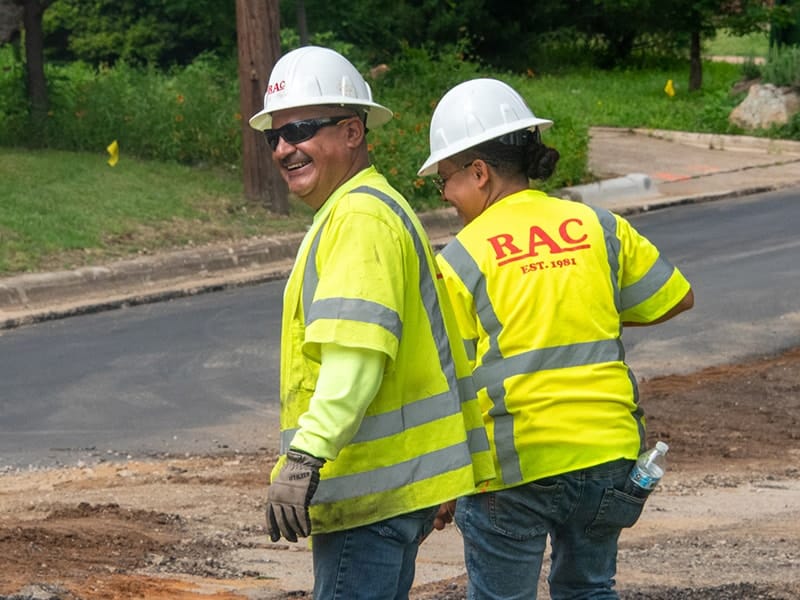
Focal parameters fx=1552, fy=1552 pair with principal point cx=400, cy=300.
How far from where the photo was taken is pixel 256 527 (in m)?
6.38

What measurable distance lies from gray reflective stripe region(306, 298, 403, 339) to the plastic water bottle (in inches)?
36.0

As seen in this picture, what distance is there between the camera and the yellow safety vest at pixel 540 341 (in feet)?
12.4

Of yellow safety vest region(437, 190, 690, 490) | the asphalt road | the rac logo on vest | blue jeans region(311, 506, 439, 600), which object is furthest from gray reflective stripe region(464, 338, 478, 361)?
the asphalt road

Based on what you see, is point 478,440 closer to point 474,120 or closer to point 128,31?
point 474,120

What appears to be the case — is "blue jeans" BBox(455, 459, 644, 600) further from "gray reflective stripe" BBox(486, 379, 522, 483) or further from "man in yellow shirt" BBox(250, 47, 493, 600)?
"man in yellow shirt" BBox(250, 47, 493, 600)

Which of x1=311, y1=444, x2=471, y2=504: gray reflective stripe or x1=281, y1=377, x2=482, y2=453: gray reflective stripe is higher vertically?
x1=281, y1=377, x2=482, y2=453: gray reflective stripe

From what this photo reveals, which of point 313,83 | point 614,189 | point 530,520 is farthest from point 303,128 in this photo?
point 614,189

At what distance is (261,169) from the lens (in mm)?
15484

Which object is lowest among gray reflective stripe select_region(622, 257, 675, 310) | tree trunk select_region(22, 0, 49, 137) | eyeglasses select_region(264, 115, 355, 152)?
tree trunk select_region(22, 0, 49, 137)

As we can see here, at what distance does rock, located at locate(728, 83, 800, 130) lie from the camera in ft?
75.0

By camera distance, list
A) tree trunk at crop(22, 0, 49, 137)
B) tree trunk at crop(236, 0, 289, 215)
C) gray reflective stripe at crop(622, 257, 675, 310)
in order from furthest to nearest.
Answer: tree trunk at crop(22, 0, 49, 137), tree trunk at crop(236, 0, 289, 215), gray reflective stripe at crop(622, 257, 675, 310)

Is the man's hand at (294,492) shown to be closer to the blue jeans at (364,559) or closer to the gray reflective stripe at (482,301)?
the blue jeans at (364,559)

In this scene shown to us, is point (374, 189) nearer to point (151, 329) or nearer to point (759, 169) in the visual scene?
point (151, 329)

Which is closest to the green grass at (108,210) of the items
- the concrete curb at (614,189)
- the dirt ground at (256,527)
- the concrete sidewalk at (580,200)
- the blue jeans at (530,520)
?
the concrete sidewalk at (580,200)
